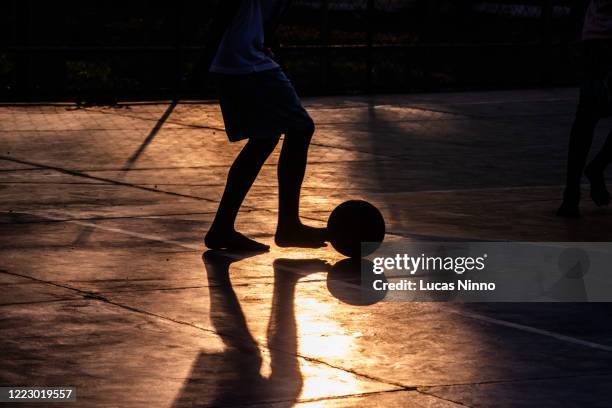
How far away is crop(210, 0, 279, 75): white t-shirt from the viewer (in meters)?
8.42

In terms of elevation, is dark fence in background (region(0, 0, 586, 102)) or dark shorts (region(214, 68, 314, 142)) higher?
dark shorts (region(214, 68, 314, 142))

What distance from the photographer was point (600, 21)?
9992 mm

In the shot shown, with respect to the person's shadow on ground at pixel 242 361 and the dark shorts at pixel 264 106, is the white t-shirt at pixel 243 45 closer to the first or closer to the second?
the dark shorts at pixel 264 106

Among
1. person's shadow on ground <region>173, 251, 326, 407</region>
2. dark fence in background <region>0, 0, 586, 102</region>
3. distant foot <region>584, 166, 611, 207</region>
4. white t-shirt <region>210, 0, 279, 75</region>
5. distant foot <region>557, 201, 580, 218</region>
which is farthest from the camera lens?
dark fence in background <region>0, 0, 586, 102</region>

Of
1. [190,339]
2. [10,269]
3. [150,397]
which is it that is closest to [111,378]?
[150,397]

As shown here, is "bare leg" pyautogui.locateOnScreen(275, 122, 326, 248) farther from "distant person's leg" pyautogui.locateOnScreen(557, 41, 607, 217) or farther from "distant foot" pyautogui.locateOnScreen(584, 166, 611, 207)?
"distant foot" pyautogui.locateOnScreen(584, 166, 611, 207)

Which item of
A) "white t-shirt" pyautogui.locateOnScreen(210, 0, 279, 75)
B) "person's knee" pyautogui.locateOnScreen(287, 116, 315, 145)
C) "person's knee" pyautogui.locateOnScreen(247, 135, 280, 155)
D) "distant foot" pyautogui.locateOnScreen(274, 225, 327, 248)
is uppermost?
"white t-shirt" pyautogui.locateOnScreen(210, 0, 279, 75)

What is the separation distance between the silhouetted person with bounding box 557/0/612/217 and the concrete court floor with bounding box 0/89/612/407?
274 mm

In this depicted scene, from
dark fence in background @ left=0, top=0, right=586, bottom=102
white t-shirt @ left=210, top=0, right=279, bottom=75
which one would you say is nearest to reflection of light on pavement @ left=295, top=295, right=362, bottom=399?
white t-shirt @ left=210, top=0, right=279, bottom=75

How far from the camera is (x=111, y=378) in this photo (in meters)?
5.73

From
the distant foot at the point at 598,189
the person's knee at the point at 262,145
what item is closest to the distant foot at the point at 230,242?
the person's knee at the point at 262,145

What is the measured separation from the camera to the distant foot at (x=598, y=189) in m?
10.3

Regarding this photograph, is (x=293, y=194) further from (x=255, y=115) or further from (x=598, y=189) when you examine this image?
(x=598, y=189)

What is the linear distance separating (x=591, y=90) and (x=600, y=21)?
0.45m
